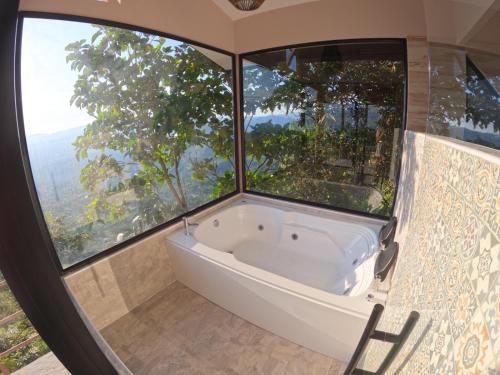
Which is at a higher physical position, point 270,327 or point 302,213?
point 302,213

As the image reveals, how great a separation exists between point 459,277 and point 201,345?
2.01m

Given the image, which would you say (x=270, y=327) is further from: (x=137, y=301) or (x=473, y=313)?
(x=473, y=313)

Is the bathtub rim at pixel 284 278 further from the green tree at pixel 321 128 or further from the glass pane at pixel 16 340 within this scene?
the glass pane at pixel 16 340

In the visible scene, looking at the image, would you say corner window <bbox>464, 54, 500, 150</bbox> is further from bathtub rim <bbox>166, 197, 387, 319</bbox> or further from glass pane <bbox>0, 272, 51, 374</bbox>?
glass pane <bbox>0, 272, 51, 374</bbox>

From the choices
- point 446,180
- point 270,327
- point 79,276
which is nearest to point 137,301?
point 79,276

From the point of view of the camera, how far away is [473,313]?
34cm

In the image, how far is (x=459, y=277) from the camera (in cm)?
41

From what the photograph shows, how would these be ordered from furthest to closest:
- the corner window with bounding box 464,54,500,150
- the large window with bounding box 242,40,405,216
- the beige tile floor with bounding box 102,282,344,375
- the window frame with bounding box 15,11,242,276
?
the large window with bounding box 242,40,405,216, the beige tile floor with bounding box 102,282,344,375, the window frame with bounding box 15,11,242,276, the corner window with bounding box 464,54,500,150

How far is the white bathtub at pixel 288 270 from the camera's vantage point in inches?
67.0

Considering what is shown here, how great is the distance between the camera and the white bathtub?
5.58 feet

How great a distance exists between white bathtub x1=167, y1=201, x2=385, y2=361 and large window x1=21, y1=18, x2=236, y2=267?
0.55 metres

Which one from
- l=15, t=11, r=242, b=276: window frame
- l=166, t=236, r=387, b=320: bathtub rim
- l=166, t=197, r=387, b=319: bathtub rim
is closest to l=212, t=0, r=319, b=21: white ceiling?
l=15, t=11, r=242, b=276: window frame

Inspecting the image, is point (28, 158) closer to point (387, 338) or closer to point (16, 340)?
point (16, 340)

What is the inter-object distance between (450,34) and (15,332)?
88.1 inches
